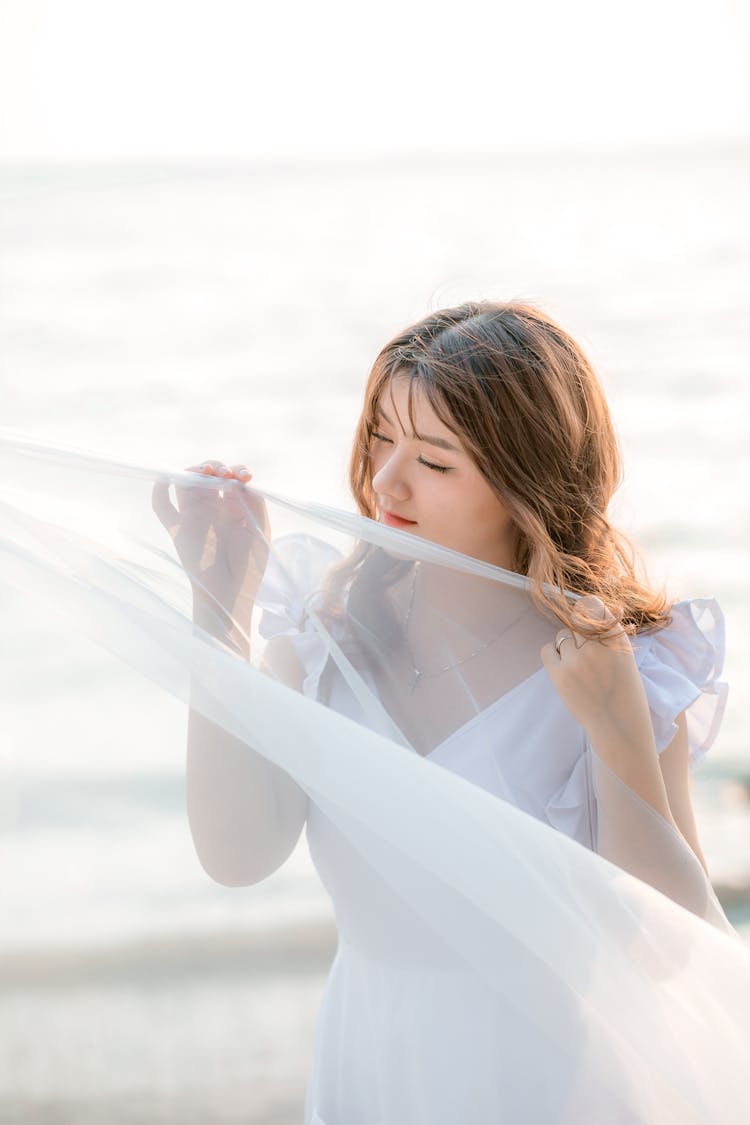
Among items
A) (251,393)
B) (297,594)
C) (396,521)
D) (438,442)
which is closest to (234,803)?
(297,594)

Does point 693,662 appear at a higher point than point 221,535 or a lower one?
lower

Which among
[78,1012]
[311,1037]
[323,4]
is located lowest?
[311,1037]

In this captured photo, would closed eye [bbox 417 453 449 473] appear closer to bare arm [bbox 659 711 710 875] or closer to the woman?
the woman

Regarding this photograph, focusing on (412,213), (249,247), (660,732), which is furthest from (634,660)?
(412,213)

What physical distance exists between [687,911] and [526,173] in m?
36.3

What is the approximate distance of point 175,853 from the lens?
1645 millimetres

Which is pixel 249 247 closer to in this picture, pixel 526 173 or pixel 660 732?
pixel 526 173

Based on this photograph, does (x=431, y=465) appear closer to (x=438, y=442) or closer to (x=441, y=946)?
(x=438, y=442)

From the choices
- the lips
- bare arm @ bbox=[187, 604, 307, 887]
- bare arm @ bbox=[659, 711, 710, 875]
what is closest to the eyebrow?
the lips

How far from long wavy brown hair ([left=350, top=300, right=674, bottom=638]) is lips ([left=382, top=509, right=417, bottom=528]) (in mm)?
127

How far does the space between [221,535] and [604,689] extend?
54 centimetres

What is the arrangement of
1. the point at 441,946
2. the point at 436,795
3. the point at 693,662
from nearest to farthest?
the point at 436,795
the point at 441,946
the point at 693,662

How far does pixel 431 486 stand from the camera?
5.86 ft

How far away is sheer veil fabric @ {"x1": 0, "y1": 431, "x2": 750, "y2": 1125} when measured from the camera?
148 cm
